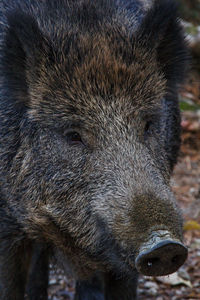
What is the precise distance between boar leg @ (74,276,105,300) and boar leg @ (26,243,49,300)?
33cm

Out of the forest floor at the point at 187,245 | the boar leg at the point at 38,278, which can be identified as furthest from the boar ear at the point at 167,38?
the boar leg at the point at 38,278

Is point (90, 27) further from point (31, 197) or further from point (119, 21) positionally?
point (31, 197)

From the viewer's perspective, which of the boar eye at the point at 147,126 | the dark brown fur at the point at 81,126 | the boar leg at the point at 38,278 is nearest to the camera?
the dark brown fur at the point at 81,126

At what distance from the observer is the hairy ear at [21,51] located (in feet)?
11.8

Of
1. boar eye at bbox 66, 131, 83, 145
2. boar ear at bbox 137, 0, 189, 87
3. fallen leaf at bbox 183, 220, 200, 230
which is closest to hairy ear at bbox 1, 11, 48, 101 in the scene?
boar eye at bbox 66, 131, 83, 145

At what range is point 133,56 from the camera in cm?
371

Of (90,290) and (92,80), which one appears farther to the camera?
(90,290)

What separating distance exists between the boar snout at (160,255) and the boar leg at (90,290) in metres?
1.73

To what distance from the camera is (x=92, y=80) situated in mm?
3557

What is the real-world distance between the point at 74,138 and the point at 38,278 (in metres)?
1.83

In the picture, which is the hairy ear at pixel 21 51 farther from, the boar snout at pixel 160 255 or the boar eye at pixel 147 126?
the boar snout at pixel 160 255

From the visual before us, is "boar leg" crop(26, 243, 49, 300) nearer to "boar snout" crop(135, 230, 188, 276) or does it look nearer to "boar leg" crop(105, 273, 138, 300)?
"boar leg" crop(105, 273, 138, 300)

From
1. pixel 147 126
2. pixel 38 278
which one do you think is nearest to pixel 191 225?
pixel 38 278

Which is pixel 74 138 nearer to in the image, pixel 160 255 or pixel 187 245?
pixel 160 255
